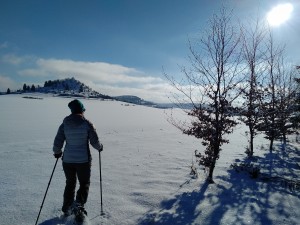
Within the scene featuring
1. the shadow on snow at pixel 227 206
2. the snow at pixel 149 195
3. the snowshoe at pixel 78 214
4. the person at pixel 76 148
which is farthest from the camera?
the shadow on snow at pixel 227 206

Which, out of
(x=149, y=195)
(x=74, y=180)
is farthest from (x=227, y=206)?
(x=74, y=180)

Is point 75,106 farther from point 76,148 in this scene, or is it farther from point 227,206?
→ point 227,206

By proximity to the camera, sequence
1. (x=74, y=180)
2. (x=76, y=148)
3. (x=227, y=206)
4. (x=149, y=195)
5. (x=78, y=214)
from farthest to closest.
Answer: (x=149, y=195), (x=227, y=206), (x=74, y=180), (x=76, y=148), (x=78, y=214)

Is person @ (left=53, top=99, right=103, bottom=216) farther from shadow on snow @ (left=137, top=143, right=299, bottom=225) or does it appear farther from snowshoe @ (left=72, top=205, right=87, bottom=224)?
shadow on snow @ (left=137, top=143, right=299, bottom=225)

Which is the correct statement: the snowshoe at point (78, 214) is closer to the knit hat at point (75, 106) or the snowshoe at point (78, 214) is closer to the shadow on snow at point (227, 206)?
the shadow on snow at point (227, 206)

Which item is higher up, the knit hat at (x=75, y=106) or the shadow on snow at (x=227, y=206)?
the knit hat at (x=75, y=106)

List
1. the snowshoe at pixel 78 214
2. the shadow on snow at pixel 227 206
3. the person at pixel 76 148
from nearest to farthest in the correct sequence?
the snowshoe at pixel 78 214, the person at pixel 76 148, the shadow on snow at pixel 227 206

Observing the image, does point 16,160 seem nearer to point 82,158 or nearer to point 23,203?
point 23,203

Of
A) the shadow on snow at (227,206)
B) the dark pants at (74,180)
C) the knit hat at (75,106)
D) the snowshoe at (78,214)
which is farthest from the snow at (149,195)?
the knit hat at (75,106)

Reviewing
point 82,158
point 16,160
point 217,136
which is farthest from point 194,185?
point 16,160

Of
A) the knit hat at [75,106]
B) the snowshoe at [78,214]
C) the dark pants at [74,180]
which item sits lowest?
the snowshoe at [78,214]

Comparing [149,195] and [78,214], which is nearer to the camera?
[78,214]

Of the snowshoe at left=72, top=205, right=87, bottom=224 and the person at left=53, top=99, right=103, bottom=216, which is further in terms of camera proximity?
the person at left=53, top=99, right=103, bottom=216

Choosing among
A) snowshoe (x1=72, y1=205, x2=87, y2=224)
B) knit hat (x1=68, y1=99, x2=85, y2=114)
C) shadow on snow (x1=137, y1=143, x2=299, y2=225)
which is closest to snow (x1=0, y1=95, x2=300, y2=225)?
shadow on snow (x1=137, y1=143, x2=299, y2=225)
